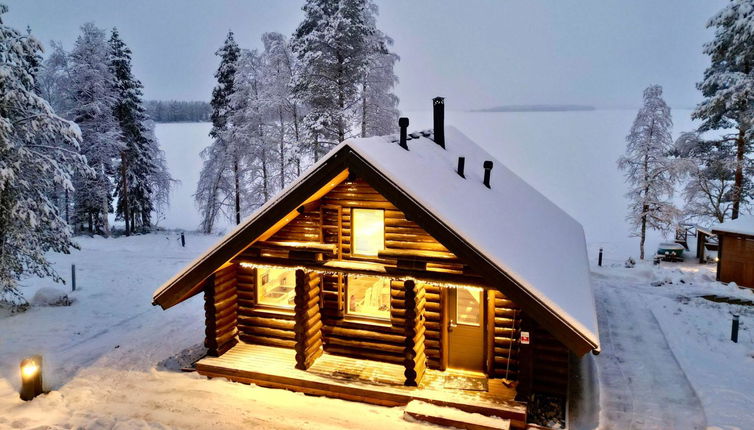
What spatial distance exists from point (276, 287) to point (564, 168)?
78792 mm

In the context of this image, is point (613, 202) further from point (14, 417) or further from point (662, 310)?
point (14, 417)

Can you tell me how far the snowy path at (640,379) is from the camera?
429 inches

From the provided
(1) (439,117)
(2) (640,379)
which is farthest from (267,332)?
(2) (640,379)

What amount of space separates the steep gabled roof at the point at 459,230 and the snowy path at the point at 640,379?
7.52 ft

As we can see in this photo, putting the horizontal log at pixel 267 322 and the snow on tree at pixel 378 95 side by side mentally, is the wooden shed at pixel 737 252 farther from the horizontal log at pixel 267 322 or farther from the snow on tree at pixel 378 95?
the horizontal log at pixel 267 322

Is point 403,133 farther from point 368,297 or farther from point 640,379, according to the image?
point 640,379

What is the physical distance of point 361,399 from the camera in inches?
447

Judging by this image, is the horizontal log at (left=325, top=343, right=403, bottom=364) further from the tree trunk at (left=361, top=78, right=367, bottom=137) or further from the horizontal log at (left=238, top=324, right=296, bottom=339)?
the tree trunk at (left=361, top=78, right=367, bottom=137)

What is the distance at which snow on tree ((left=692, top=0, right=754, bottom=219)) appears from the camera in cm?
2359

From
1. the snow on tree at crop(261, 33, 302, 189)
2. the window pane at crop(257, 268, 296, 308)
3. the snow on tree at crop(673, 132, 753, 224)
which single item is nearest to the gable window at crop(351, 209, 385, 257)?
the window pane at crop(257, 268, 296, 308)

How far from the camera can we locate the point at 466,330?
12070 millimetres

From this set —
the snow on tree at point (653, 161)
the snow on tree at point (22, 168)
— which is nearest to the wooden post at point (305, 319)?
the snow on tree at point (22, 168)

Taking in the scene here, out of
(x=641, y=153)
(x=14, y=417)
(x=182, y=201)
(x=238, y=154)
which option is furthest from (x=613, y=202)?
(x=14, y=417)

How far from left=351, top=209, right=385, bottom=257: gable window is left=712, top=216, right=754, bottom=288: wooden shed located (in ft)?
56.7
